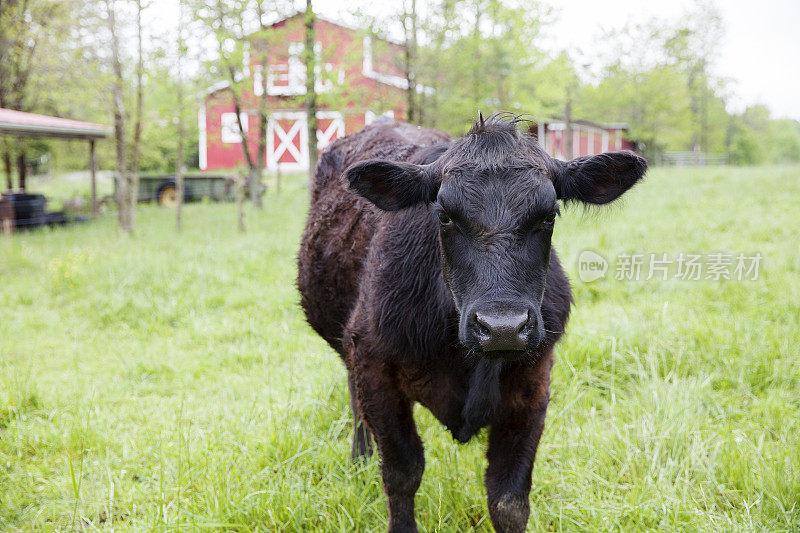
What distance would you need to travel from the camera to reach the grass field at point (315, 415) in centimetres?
262

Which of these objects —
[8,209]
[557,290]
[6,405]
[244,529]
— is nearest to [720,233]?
[557,290]

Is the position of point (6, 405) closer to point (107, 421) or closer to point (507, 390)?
point (107, 421)

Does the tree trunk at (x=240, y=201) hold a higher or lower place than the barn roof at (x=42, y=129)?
lower

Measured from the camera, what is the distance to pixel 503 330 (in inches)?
70.3

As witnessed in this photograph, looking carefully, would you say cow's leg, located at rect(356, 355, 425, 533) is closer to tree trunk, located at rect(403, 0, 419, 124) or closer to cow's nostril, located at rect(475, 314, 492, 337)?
cow's nostril, located at rect(475, 314, 492, 337)

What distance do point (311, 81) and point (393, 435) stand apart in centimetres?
803

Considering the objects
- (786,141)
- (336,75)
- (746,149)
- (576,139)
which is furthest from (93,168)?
(786,141)

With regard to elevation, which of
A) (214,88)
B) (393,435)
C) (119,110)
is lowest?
(393,435)

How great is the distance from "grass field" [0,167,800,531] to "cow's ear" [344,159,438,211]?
2.33 feet

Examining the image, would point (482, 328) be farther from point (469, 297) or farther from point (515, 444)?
point (515, 444)

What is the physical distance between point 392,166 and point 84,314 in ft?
16.1

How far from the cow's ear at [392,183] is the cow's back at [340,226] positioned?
36cm

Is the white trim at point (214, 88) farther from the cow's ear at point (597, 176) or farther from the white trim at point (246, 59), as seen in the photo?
the cow's ear at point (597, 176)

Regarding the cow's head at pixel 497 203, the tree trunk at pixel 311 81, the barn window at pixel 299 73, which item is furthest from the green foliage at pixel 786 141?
the cow's head at pixel 497 203
